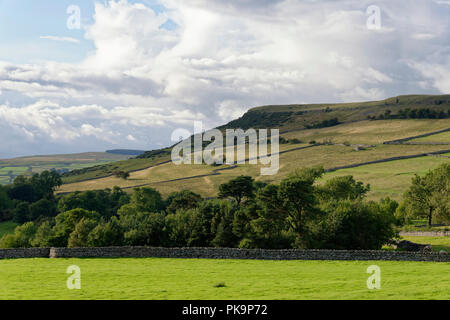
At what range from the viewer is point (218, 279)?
1243 inches

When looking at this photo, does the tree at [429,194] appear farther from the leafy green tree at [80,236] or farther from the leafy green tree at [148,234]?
the leafy green tree at [80,236]

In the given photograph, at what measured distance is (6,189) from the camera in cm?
13438

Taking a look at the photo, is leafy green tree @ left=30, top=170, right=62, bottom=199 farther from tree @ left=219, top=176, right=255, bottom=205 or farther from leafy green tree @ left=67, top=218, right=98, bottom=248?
leafy green tree @ left=67, top=218, right=98, bottom=248

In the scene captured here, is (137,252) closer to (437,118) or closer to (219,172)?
(219,172)

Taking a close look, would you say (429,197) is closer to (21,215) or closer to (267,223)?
(267,223)

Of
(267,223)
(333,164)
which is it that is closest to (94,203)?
(333,164)

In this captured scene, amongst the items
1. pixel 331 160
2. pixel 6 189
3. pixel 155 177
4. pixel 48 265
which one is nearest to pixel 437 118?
pixel 331 160

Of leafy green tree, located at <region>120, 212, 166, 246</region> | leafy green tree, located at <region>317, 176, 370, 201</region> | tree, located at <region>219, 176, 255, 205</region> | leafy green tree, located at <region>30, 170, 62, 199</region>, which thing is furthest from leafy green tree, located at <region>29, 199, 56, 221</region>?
leafy green tree, located at <region>317, 176, 370, 201</region>

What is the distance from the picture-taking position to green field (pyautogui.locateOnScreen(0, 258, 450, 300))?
2516cm

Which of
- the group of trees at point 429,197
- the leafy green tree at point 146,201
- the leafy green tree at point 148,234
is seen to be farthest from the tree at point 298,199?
the leafy green tree at point 146,201
